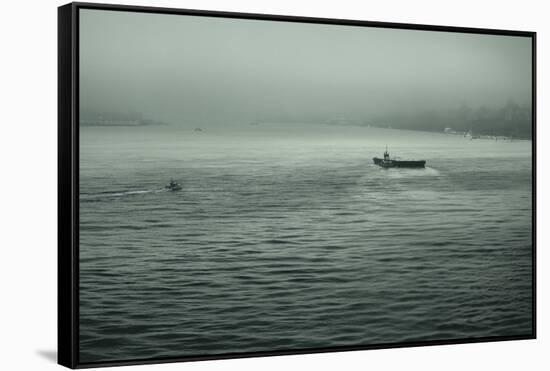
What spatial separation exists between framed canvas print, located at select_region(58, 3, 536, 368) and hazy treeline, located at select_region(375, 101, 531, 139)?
0.05 ft

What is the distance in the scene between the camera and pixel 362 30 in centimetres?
869

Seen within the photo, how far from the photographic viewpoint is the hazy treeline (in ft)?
29.0

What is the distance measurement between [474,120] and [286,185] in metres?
1.62

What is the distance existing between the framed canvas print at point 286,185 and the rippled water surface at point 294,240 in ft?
0.04

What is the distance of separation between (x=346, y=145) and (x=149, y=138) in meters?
1.47

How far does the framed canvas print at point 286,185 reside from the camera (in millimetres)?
7883

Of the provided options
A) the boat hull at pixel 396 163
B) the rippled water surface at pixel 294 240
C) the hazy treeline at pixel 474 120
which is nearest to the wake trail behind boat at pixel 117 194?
the rippled water surface at pixel 294 240

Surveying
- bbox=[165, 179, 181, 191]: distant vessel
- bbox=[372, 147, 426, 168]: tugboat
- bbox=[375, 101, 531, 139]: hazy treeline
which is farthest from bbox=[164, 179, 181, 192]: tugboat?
bbox=[375, 101, 531, 139]: hazy treeline

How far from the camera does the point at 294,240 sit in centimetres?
838

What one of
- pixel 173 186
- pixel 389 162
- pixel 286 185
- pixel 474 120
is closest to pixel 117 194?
pixel 173 186

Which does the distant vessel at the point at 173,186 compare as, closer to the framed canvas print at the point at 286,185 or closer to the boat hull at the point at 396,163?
the framed canvas print at the point at 286,185

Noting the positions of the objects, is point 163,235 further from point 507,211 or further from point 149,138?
point 507,211

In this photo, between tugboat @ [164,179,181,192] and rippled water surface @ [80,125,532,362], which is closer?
rippled water surface @ [80,125,532,362]

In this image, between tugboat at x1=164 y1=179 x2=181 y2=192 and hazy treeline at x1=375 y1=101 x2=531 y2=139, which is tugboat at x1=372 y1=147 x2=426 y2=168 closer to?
hazy treeline at x1=375 y1=101 x2=531 y2=139
